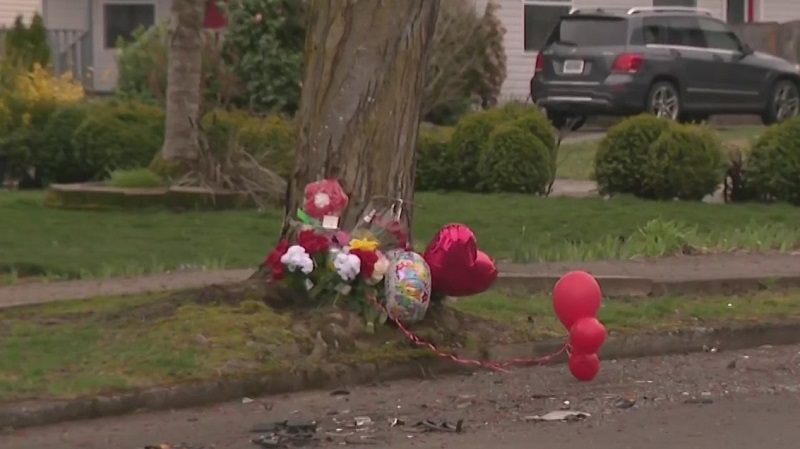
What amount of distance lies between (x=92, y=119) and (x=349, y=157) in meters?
8.84

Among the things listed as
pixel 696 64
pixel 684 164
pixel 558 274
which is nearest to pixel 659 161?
pixel 684 164

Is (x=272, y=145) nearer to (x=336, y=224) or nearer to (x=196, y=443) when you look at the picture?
(x=336, y=224)

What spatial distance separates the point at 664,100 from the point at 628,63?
1.04 meters

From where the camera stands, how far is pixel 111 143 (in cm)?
1755

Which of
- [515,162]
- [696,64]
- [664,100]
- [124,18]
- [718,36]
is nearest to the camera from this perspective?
[515,162]

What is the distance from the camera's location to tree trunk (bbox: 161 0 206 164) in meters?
15.8

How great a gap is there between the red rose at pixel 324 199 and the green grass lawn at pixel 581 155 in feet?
31.4

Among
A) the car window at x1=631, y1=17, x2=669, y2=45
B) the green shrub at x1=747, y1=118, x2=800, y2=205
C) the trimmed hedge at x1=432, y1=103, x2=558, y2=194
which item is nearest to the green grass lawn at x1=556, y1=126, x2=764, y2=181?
the trimmed hedge at x1=432, y1=103, x2=558, y2=194

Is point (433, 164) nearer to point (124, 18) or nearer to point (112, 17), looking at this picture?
point (124, 18)

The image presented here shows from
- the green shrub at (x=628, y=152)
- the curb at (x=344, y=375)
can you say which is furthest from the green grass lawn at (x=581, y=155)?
the curb at (x=344, y=375)

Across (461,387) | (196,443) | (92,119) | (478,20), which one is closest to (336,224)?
(461,387)

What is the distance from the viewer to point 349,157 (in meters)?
9.35

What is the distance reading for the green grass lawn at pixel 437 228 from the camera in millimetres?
12469

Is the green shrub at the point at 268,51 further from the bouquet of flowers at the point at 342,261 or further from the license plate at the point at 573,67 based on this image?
the bouquet of flowers at the point at 342,261
